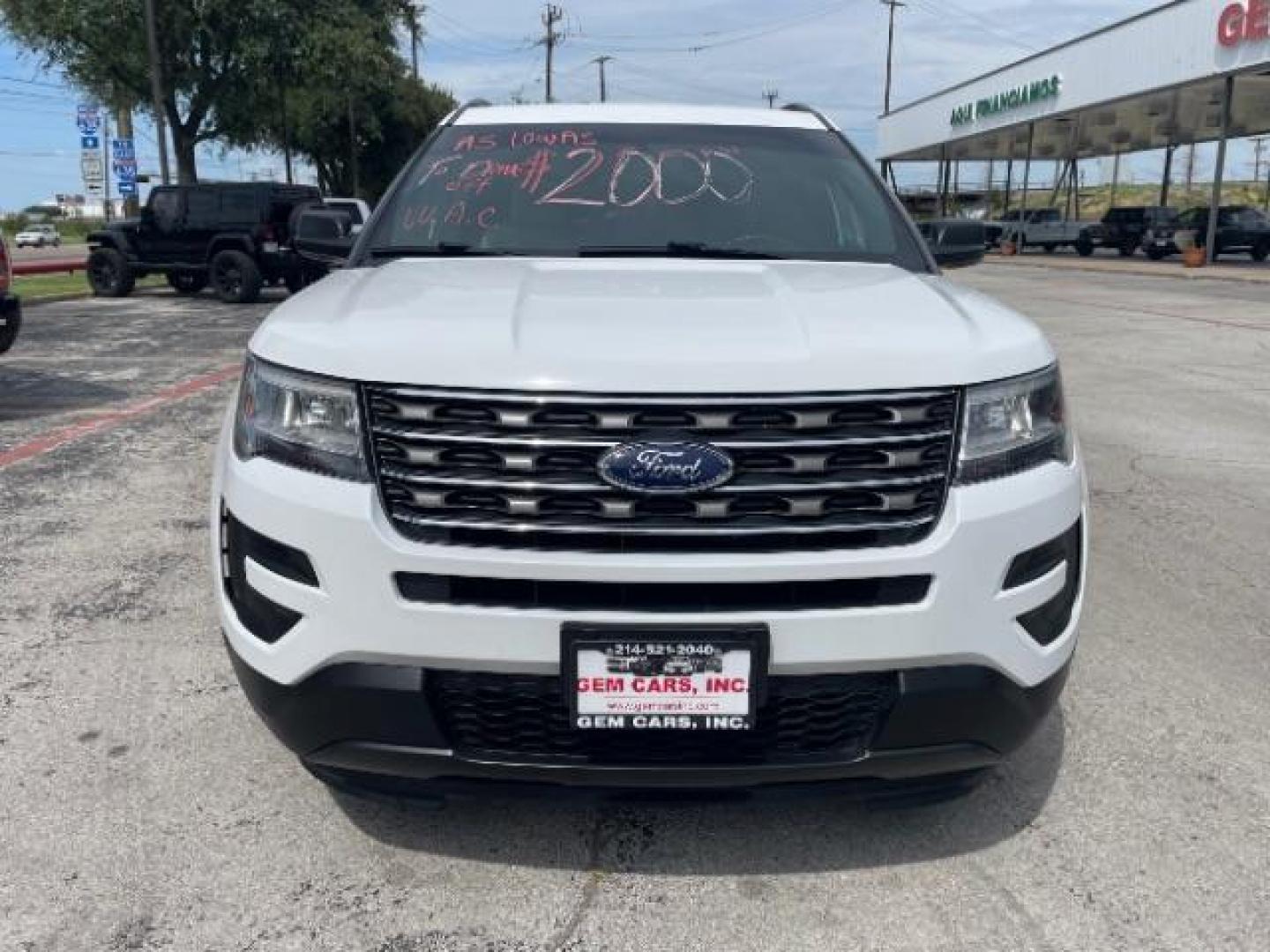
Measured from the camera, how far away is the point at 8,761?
2865mm

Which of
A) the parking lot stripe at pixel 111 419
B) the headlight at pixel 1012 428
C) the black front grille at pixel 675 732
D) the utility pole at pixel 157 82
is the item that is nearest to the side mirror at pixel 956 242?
the headlight at pixel 1012 428

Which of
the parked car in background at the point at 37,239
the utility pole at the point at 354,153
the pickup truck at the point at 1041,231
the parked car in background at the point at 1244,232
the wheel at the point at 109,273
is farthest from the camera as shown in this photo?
the parked car in background at the point at 37,239

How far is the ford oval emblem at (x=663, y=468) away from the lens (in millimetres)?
2045

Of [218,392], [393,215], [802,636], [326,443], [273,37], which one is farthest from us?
[273,37]

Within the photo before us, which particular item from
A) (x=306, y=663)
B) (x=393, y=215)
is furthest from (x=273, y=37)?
(x=306, y=663)

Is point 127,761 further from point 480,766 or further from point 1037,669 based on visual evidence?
point 1037,669

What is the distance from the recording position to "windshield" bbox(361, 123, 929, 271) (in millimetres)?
3373

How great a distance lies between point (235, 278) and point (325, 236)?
14.1 metres

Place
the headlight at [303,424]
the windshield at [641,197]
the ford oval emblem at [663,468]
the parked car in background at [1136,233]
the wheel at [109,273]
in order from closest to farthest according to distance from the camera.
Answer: the ford oval emblem at [663,468]
the headlight at [303,424]
the windshield at [641,197]
the wheel at [109,273]
the parked car in background at [1136,233]

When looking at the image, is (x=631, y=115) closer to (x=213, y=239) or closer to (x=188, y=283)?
(x=213, y=239)

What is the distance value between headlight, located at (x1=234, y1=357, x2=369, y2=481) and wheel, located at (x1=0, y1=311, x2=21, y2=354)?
6.31m

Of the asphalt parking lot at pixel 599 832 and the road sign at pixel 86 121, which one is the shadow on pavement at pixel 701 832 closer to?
the asphalt parking lot at pixel 599 832

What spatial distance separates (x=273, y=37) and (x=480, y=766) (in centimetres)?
2741

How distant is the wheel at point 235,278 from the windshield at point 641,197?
13880 mm
